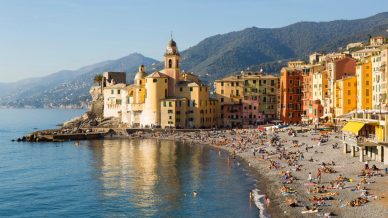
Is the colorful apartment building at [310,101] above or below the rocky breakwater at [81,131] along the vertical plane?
above

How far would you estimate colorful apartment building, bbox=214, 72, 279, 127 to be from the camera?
134 meters

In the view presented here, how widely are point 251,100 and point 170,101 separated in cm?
2205

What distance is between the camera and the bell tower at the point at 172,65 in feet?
438

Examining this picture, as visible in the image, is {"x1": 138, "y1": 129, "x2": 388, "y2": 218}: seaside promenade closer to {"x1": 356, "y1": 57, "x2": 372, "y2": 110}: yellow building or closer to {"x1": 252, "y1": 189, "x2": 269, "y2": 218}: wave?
{"x1": 252, "y1": 189, "x2": 269, "y2": 218}: wave

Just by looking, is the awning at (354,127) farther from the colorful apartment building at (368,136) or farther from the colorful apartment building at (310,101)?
the colorful apartment building at (310,101)

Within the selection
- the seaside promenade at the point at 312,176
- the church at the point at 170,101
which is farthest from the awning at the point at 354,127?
the church at the point at 170,101

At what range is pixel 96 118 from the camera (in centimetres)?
16012

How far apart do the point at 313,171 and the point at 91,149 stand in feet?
179

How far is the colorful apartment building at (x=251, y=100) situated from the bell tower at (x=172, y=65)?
14039 mm

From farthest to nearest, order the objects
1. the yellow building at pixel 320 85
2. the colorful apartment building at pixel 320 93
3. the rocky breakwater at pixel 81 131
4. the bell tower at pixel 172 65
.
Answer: the bell tower at pixel 172 65, the rocky breakwater at pixel 81 131, the yellow building at pixel 320 85, the colorful apartment building at pixel 320 93

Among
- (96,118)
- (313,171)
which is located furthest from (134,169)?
(96,118)

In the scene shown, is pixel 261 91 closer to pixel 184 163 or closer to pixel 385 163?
pixel 184 163

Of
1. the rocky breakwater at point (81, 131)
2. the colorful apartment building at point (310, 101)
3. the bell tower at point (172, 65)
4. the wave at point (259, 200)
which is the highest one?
the bell tower at point (172, 65)

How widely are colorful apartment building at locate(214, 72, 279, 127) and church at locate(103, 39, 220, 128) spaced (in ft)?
15.3
